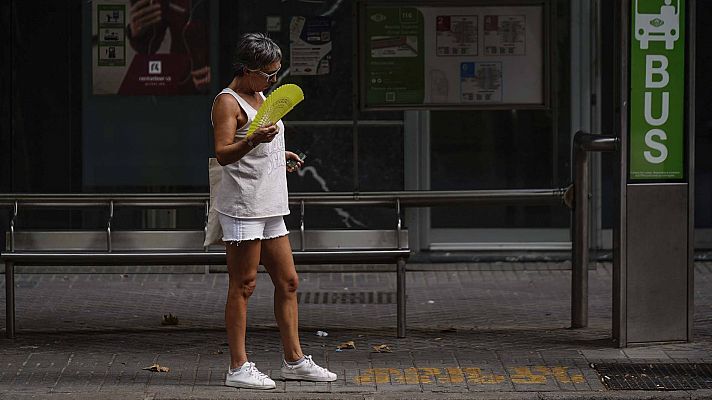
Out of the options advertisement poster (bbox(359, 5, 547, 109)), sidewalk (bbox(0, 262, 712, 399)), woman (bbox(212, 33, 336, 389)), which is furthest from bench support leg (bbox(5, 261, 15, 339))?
advertisement poster (bbox(359, 5, 547, 109))

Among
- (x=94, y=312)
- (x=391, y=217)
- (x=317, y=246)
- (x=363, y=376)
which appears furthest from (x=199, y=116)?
(x=363, y=376)

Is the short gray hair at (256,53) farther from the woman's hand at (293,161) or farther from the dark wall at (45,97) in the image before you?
the dark wall at (45,97)

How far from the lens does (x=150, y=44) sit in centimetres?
1194

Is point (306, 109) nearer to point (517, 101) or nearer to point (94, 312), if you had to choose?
point (517, 101)

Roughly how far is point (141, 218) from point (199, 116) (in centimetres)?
122

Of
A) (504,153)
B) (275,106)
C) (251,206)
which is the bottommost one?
(251,206)

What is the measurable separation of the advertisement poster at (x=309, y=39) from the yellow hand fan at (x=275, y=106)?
4910 mm

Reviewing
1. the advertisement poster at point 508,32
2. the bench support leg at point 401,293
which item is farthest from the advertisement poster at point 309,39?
the bench support leg at point 401,293

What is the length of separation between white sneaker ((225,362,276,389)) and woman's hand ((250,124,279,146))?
1.18 metres

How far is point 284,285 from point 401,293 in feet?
4.58

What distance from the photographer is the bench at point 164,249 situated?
873 centimetres

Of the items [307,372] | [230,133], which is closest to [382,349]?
[307,372]

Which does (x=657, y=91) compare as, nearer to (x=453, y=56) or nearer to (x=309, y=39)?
(x=453, y=56)

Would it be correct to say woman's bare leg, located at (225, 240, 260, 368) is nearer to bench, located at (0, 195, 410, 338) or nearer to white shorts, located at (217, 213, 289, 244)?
white shorts, located at (217, 213, 289, 244)
